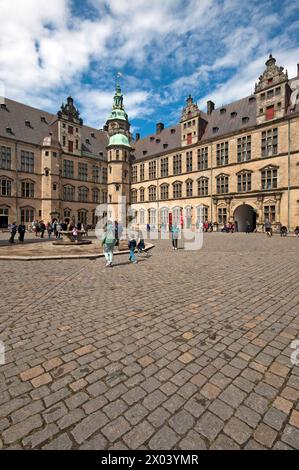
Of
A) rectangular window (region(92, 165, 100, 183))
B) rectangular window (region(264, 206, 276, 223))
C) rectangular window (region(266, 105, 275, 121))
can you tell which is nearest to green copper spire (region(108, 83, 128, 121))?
rectangular window (region(92, 165, 100, 183))

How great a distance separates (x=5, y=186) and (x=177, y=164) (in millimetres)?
27078

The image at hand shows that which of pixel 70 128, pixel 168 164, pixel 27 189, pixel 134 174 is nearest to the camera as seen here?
pixel 27 189

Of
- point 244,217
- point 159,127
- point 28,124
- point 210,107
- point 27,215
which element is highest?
point 159,127

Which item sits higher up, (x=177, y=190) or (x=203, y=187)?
(x=177, y=190)

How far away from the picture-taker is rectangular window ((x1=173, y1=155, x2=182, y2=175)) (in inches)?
1513

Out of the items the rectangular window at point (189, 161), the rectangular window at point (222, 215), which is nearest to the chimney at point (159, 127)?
the rectangular window at point (189, 161)

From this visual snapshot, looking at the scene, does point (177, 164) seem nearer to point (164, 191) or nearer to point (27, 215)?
point (164, 191)

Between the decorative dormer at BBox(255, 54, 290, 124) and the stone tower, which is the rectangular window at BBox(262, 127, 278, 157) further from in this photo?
the stone tower

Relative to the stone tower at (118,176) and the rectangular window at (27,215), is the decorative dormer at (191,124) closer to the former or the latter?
the stone tower at (118,176)

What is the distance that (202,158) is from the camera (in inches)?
1390

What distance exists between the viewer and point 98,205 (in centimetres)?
4616

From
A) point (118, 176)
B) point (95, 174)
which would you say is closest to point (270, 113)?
point (118, 176)
